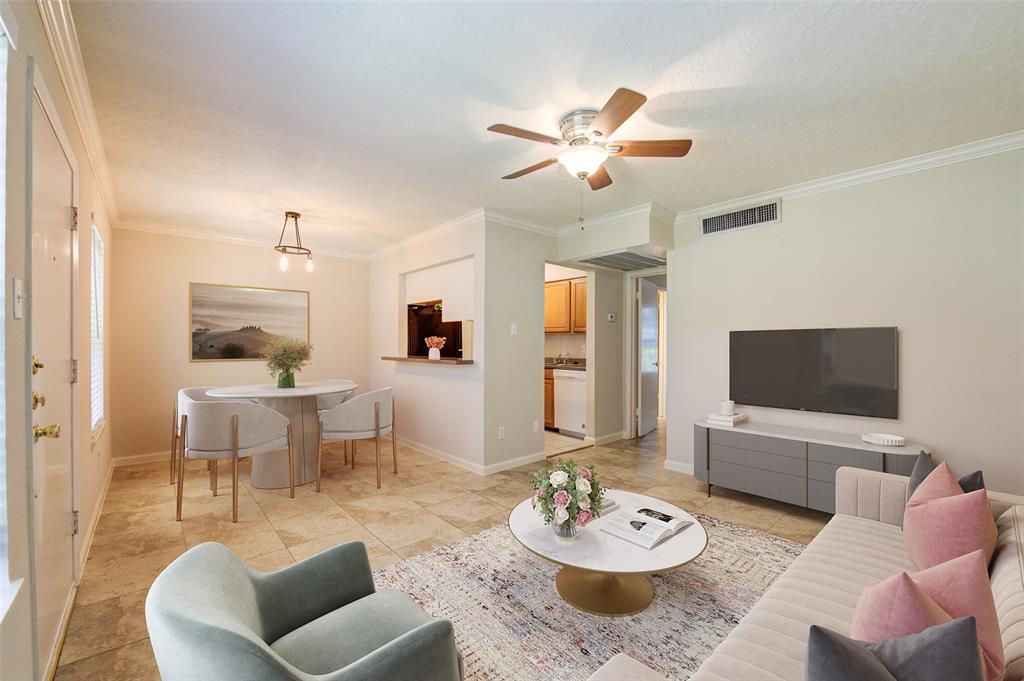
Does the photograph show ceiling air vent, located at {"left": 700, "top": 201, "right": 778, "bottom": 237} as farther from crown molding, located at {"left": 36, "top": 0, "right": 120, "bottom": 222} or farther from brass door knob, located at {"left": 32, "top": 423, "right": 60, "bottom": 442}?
brass door knob, located at {"left": 32, "top": 423, "right": 60, "bottom": 442}

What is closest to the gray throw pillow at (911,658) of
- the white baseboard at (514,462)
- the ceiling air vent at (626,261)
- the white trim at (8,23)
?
the white trim at (8,23)

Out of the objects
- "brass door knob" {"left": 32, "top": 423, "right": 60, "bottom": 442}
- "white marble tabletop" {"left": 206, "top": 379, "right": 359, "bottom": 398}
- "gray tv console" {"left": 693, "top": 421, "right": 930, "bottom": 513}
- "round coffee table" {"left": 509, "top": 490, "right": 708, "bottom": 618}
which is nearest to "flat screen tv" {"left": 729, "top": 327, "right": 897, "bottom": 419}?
"gray tv console" {"left": 693, "top": 421, "right": 930, "bottom": 513}

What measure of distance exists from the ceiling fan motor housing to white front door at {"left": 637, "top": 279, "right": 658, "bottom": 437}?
3.75 m

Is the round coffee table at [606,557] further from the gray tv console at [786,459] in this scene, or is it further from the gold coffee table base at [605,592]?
the gray tv console at [786,459]

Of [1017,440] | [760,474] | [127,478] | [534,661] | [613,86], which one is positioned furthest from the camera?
[127,478]

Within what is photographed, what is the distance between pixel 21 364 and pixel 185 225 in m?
4.07

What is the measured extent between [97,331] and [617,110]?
161 inches

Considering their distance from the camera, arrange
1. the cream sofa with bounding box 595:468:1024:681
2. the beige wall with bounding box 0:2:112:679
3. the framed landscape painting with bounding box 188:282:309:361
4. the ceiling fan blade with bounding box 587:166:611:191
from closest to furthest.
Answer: the cream sofa with bounding box 595:468:1024:681
the beige wall with bounding box 0:2:112:679
the ceiling fan blade with bounding box 587:166:611:191
the framed landscape painting with bounding box 188:282:309:361

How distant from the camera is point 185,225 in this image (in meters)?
4.78

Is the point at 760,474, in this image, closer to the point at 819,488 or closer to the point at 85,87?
the point at 819,488

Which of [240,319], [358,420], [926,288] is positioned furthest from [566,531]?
[240,319]

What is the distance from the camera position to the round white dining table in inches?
153

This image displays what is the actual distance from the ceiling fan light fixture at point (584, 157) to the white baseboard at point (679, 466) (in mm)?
3101

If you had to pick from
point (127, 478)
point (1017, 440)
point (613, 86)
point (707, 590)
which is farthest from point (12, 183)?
point (1017, 440)
